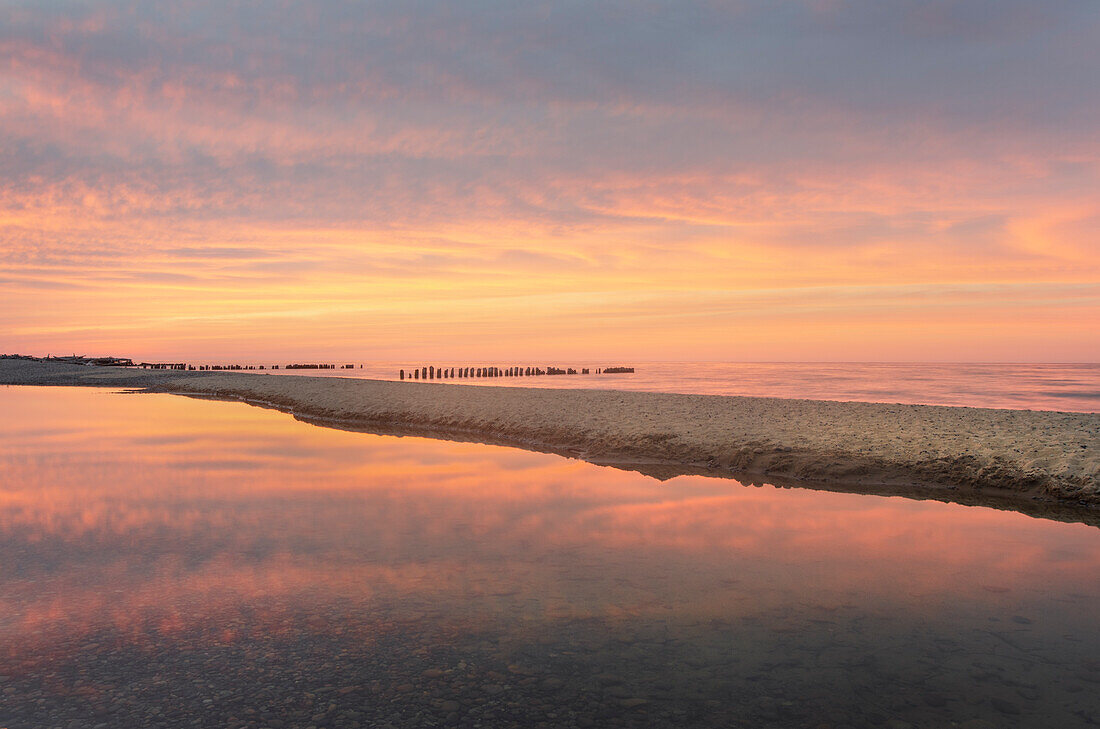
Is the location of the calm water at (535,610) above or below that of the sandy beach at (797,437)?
below

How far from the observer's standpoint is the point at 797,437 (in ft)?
67.9

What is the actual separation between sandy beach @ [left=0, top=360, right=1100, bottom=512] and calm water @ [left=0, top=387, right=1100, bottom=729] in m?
2.50

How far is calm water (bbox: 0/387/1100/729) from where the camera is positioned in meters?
5.87

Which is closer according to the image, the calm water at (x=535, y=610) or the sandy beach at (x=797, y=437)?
the calm water at (x=535, y=610)

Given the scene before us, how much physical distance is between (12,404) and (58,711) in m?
51.5

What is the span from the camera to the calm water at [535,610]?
5.87 metres

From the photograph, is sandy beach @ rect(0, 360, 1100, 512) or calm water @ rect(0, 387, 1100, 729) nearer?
calm water @ rect(0, 387, 1100, 729)

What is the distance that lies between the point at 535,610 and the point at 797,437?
48.4 ft

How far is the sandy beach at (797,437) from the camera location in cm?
1631

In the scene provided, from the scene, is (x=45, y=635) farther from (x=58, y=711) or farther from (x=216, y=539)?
(x=216, y=539)

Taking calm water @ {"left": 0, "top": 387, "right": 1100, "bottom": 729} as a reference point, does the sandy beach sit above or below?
above

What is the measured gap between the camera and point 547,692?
19.9 feet

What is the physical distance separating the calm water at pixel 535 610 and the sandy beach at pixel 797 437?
2502mm

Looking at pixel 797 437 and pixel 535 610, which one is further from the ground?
pixel 797 437
